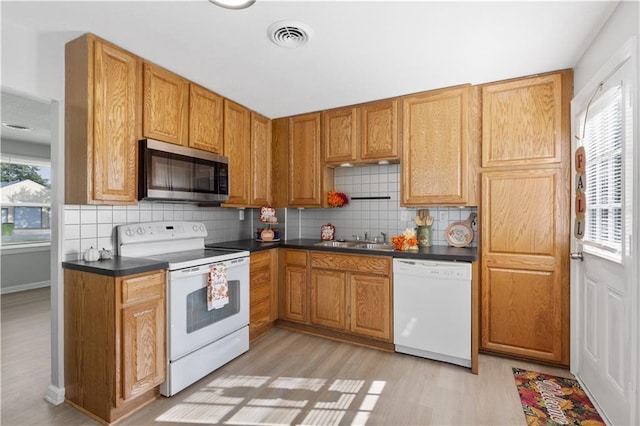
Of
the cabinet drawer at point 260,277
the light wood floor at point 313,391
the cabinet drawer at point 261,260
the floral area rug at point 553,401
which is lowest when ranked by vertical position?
the light wood floor at point 313,391

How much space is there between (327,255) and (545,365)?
6.43ft

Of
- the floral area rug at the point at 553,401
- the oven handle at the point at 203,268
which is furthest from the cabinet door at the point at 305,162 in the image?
the floral area rug at the point at 553,401

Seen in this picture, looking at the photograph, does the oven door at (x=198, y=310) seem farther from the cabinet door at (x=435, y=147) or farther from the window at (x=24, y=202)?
the window at (x=24, y=202)

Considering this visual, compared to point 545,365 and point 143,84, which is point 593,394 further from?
point 143,84

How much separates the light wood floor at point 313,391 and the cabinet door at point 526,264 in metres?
0.21

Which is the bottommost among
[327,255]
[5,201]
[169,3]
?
[327,255]

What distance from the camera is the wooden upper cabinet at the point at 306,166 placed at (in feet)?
10.8

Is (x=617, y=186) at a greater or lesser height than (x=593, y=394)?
greater

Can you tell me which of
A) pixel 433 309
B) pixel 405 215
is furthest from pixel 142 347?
pixel 405 215

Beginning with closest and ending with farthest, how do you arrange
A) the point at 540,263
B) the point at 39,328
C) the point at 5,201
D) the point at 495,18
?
the point at 495,18 → the point at 540,263 → the point at 39,328 → the point at 5,201

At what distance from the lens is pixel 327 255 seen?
2.96 metres

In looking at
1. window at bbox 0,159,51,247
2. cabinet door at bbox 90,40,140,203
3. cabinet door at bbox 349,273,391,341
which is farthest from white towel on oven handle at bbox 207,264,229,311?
window at bbox 0,159,51,247

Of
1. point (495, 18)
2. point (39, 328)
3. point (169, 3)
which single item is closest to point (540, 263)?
point (495, 18)

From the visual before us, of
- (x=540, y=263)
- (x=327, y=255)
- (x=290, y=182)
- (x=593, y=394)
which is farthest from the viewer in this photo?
(x=290, y=182)
